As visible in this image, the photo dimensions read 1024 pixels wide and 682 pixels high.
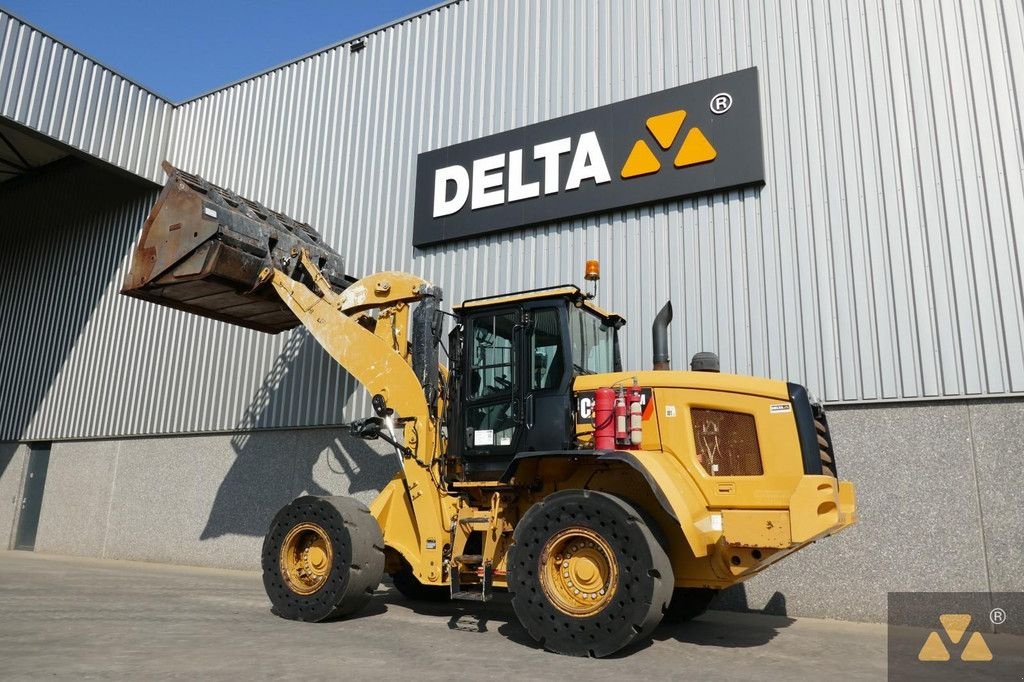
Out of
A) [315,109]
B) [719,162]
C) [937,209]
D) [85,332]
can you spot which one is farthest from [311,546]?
[85,332]

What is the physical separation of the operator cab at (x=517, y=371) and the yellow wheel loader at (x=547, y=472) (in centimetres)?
2

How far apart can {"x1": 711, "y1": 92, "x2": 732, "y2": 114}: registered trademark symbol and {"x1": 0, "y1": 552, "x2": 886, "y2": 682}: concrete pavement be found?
22.1 feet

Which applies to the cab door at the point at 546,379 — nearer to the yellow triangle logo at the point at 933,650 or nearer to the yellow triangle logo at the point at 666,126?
the yellow triangle logo at the point at 933,650

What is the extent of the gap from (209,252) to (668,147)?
6.49 m

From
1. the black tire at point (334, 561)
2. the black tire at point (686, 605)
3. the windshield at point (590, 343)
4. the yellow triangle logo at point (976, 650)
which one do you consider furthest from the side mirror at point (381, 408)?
the yellow triangle logo at point (976, 650)

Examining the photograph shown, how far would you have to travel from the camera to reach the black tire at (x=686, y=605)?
761 centimetres

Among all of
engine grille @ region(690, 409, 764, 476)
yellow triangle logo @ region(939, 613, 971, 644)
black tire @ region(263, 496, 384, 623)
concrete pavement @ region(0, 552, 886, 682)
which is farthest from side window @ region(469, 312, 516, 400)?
yellow triangle logo @ region(939, 613, 971, 644)

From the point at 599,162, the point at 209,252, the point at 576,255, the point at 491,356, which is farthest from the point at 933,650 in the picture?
the point at 209,252

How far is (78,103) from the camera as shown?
15.2 m

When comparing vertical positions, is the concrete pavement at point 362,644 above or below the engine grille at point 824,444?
below

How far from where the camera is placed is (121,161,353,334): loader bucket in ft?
30.7

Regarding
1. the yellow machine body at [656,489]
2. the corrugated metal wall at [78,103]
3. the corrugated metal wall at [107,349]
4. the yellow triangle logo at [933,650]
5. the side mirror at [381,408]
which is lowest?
the yellow triangle logo at [933,650]

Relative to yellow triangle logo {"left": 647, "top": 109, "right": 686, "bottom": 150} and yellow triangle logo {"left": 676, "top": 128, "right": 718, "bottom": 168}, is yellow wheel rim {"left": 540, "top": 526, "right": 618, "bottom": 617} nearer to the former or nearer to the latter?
yellow triangle logo {"left": 676, "top": 128, "right": 718, "bottom": 168}

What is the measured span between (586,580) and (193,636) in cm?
334
